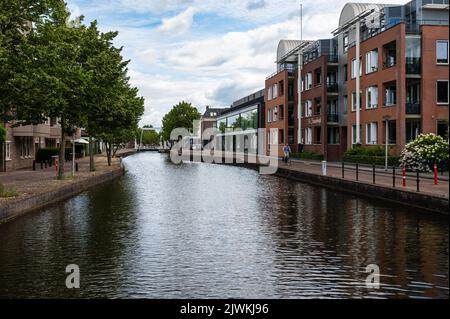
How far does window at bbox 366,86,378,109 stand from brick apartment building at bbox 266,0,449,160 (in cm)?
3

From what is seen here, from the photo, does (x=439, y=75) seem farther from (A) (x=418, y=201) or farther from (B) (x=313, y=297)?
(B) (x=313, y=297)

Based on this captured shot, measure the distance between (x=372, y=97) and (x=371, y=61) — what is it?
315 centimetres

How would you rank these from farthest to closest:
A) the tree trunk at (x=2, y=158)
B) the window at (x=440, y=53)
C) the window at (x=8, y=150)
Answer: the window at (x=440, y=53) < the window at (x=8, y=150) < the tree trunk at (x=2, y=158)

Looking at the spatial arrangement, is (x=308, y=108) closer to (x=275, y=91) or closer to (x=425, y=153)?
(x=275, y=91)

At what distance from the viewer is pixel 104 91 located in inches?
1276

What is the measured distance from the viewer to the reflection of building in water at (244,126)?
305ft

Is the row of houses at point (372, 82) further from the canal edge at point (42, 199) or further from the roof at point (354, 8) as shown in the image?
the canal edge at point (42, 199)

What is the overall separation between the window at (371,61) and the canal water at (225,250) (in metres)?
29.1

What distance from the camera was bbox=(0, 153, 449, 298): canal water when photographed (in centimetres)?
899

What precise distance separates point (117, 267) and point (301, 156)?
5434cm

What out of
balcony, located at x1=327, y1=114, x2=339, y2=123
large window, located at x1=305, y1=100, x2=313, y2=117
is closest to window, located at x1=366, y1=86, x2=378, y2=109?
Result: balcony, located at x1=327, y1=114, x2=339, y2=123

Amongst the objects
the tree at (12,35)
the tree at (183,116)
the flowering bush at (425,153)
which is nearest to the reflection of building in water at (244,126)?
the tree at (183,116)

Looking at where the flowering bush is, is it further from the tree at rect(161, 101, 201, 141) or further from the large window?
the tree at rect(161, 101, 201, 141)
